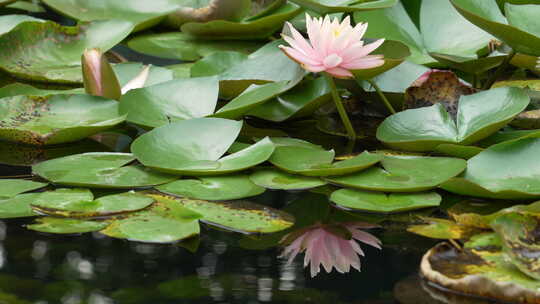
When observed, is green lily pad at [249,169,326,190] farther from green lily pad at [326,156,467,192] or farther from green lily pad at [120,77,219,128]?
green lily pad at [120,77,219,128]

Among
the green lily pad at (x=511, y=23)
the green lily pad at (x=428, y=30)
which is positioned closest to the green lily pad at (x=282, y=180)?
the green lily pad at (x=511, y=23)

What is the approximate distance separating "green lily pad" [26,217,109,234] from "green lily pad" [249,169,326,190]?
28 cm

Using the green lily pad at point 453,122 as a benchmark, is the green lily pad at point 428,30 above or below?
above

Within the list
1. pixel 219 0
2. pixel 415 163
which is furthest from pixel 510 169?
pixel 219 0

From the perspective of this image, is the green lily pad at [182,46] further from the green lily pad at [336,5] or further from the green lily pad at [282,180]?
the green lily pad at [282,180]

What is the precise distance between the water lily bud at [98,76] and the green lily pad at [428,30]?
23.5 inches

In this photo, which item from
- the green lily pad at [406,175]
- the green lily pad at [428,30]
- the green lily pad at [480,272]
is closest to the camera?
the green lily pad at [480,272]

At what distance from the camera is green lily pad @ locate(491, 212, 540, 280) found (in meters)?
1.02

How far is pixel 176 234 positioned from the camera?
3.80 feet

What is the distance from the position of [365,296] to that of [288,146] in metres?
0.52

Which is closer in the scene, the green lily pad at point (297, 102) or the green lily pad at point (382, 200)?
the green lily pad at point (382, 200)

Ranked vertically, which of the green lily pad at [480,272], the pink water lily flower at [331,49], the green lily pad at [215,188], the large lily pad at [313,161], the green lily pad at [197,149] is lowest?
the green lily pad at [480,272]

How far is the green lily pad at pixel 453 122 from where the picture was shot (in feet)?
4.76

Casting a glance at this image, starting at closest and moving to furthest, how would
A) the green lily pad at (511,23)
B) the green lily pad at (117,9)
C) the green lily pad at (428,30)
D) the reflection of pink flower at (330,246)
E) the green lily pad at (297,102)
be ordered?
the reflection of pink flower at (330,246) < the green lily pad at (511,23) < the green lily pad at (297,102) < the green lily pad at (428,30) < the green lily pad at (117,9)
